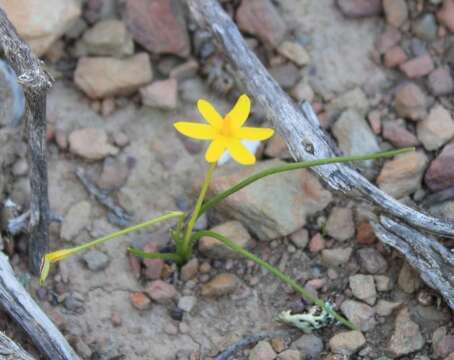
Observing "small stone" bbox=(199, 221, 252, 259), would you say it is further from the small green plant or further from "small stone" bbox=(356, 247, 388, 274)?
"small stone" bbox=(356, 247, 388, 274)

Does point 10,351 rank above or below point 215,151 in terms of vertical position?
below

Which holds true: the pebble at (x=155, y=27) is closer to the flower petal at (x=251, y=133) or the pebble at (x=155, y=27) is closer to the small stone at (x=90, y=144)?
the small stone at (x=90, y=144)

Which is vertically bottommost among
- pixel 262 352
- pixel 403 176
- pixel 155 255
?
pixel 262 352

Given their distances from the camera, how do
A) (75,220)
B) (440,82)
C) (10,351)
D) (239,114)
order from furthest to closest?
(440,82) → (75,220) → (239,114) → (10,351)

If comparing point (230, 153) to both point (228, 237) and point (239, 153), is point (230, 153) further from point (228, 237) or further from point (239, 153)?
point (228, 237)

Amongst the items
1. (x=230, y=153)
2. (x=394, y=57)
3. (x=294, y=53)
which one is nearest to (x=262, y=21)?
(x=294, y=53)

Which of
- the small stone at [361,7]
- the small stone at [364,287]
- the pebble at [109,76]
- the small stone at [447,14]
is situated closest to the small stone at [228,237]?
the small stone at [364,287]

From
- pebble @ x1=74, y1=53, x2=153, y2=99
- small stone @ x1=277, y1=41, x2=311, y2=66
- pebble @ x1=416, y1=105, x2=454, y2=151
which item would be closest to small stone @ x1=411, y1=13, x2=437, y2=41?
pebble @ x1=416, y1=105, x2=454, y2=151

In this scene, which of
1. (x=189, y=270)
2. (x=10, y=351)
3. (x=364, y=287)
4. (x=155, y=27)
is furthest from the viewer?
(x=155, y=27)
